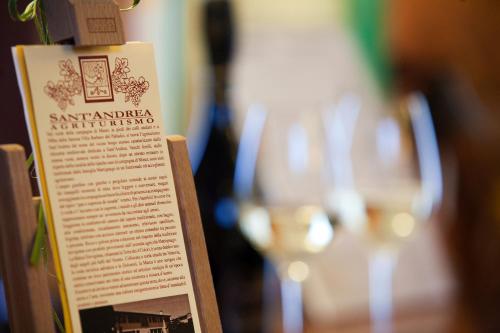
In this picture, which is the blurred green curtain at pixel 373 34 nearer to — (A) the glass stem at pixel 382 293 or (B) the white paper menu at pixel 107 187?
(A) the glass stem at pixel 382 293

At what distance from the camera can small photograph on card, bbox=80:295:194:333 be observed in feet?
1.16

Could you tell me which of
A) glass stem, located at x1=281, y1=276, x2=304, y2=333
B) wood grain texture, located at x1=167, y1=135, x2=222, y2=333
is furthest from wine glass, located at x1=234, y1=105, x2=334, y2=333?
wood grain texture, located at x1=167, y1=135, x2=222, y2=333

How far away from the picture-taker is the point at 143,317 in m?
0.37

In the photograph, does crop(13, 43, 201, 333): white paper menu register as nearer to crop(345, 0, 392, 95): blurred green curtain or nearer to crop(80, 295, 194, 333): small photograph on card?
crop(80, 295, 194, 333): small photograph on card

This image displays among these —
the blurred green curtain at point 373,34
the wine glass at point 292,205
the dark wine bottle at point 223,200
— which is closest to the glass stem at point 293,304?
the wine glass at point 292,205

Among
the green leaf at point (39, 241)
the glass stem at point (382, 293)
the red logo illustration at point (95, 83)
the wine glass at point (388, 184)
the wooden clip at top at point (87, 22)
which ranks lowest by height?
the glass stem at point (382, 293)

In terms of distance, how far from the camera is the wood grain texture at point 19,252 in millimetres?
358

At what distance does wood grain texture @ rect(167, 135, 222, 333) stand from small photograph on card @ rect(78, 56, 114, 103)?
39 mm

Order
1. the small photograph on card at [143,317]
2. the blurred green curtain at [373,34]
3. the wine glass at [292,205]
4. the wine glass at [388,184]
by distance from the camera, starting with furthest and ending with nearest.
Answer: the blurred green curtain at [373,34], the wine glass at [388,184], the wine glass at [292,205], the small photograph on card at [143,317]

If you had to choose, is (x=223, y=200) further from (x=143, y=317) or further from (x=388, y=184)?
(x=143, y=317)

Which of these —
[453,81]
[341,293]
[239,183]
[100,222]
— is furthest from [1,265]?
[453,81]

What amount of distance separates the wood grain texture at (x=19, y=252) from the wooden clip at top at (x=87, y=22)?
58 mm

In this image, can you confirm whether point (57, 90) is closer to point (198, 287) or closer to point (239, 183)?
point (198, 287)

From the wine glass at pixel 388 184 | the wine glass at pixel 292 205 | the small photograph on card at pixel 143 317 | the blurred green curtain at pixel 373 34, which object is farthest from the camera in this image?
the blurred green curtain at pixel 373 34
